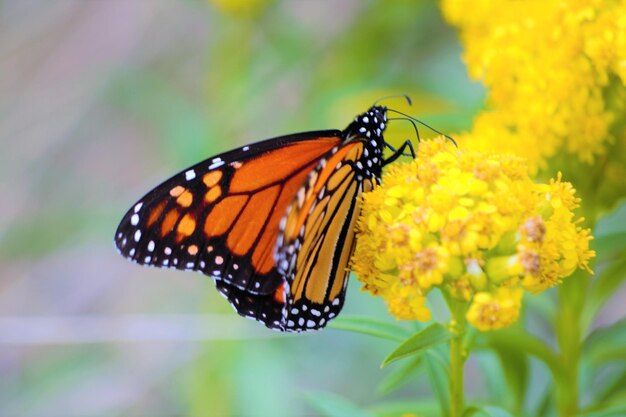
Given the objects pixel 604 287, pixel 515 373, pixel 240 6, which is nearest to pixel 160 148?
pixel 240 6

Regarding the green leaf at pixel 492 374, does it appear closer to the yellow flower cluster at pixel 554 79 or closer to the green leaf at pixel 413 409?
the green leaf at pixel 413 409

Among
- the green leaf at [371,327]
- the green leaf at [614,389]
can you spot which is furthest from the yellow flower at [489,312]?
the green leaf at [614,389]

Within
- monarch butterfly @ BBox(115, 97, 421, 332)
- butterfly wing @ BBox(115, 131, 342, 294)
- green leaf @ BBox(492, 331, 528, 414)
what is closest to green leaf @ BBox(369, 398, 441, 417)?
green leaf @ BBox(492, 331, 528, 414)

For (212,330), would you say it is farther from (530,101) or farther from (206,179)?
(530,101)

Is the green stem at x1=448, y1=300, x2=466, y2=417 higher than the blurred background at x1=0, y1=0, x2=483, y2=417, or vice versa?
the blurred background at x1=0, y1=0, x2=483, y2=417

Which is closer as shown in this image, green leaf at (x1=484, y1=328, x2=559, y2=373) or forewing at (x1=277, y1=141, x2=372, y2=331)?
forewing at (x1=277, y1=141, x2=372, y2=331)

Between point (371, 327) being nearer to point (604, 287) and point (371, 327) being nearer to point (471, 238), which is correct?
point (471, 238)

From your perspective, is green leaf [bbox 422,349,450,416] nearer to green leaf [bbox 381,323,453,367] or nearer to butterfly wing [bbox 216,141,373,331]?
green leaf [bbox 381,323,453,367]
